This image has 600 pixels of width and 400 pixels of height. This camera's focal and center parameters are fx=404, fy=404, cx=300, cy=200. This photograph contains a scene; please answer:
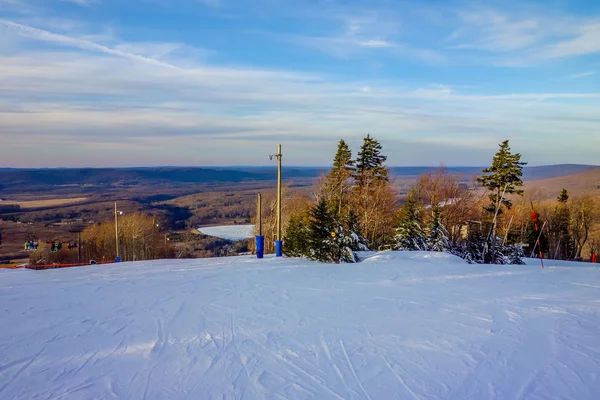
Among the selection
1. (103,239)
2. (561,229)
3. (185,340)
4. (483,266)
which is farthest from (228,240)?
(185,340)

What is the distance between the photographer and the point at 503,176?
30.2 metres

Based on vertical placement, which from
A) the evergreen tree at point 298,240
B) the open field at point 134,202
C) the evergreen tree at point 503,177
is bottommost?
the open field at point 134,202

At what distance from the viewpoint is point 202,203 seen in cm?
11138

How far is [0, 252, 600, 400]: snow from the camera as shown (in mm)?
4957

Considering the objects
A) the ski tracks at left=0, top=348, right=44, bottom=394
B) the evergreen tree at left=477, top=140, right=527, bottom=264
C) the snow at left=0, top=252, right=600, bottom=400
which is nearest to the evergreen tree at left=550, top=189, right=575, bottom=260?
the evergreen tree at left=477, top=140, right=527, bottom=264

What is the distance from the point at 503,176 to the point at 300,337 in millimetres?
28344

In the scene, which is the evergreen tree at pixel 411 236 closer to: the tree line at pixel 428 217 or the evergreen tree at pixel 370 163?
the tree line at pixel 428 217

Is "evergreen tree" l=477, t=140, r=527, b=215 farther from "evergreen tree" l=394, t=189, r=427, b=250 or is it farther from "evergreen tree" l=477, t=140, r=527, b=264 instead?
"evergreen tree" l=394, t=189, r=427, b=250

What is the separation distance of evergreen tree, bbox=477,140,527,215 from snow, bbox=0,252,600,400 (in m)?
20.1

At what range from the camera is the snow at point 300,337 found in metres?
4.96

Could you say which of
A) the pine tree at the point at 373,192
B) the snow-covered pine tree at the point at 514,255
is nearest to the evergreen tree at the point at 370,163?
the pine tree at the point at 373,192

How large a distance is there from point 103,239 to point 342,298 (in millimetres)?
43736

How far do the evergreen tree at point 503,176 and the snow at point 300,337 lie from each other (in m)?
20.1

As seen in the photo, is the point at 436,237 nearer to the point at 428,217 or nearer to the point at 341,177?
the point at 428,217
